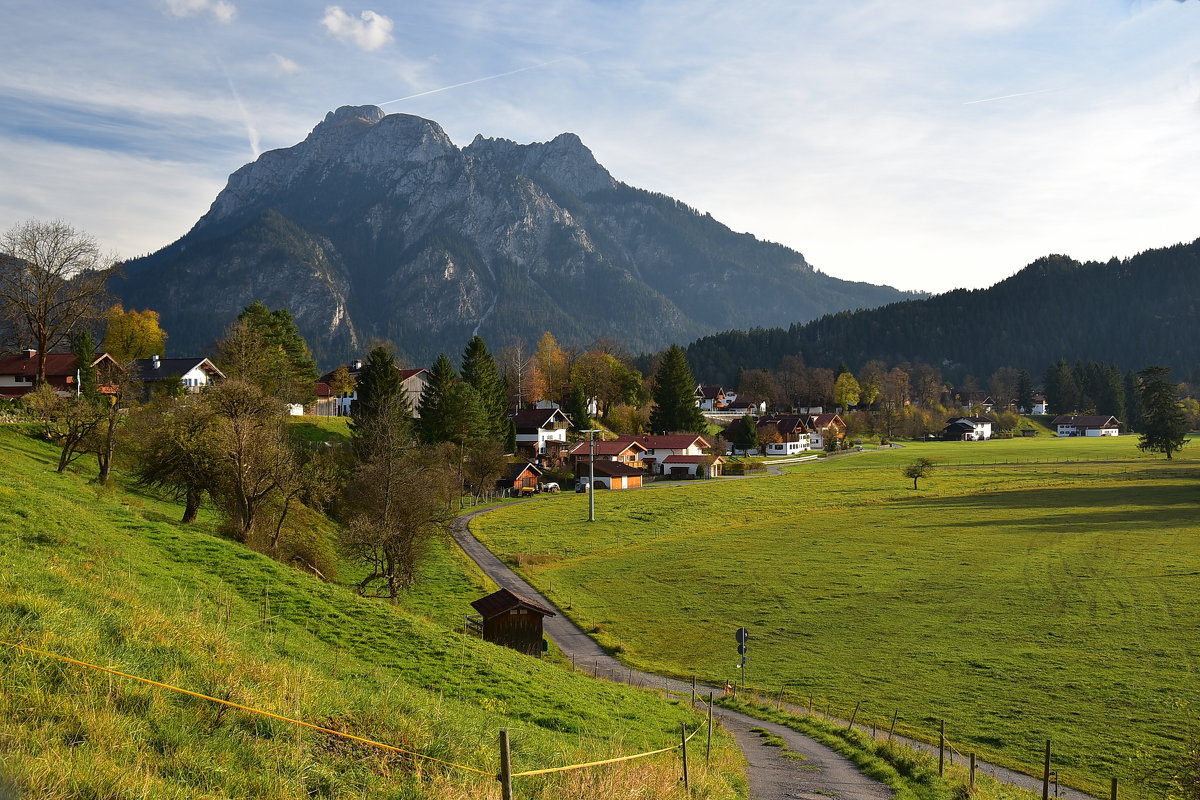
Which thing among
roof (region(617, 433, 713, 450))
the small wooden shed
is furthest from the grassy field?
roof (region(617, 433, 713, 450))

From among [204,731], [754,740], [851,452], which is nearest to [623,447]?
[851,452]

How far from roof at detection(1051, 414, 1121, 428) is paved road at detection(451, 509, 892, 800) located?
18728cm

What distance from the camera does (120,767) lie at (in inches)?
248

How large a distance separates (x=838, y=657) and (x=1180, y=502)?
2256 inches

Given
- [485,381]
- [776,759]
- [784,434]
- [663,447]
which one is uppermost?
[485,381]

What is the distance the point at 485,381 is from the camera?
9100 cm

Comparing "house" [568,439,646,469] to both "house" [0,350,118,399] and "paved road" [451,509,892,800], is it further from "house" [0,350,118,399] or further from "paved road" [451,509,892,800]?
"paved road" [451,509,892,800]

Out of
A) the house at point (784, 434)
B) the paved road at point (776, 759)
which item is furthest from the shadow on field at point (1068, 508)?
the house at point (784, 434)

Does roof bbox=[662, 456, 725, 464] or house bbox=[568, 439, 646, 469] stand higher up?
house bbox=[568, 439, 646, 469]

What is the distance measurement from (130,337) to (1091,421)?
653 ft

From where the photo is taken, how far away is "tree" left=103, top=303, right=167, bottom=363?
8475cm

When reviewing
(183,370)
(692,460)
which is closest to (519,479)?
(692,460)

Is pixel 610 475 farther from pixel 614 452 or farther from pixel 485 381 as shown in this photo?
pixel 485 381

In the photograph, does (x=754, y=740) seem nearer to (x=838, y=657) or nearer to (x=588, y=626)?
(x=838, y=657)
